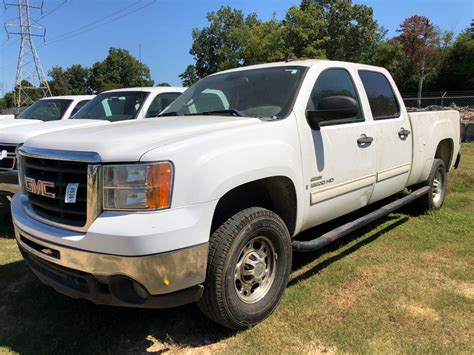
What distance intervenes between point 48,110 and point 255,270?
772 centimetres

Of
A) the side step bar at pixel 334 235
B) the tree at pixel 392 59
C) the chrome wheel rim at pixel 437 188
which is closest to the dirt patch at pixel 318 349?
the side step bar at pixel 334 235

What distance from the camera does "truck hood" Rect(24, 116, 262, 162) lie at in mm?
2584

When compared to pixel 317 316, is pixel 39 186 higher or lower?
higher

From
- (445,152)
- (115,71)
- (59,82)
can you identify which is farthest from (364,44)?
(59,82)

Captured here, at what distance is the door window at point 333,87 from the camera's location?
12.4 ft

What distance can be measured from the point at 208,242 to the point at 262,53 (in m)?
40.7

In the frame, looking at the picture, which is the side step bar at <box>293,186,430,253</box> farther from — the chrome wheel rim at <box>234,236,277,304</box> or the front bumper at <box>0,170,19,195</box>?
the front bumper at <box>0,170,19,195</box>

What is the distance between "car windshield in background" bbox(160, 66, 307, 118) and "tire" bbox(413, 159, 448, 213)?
295cm

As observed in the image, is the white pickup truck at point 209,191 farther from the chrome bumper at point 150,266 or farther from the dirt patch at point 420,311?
the dirt patch at point 420,311

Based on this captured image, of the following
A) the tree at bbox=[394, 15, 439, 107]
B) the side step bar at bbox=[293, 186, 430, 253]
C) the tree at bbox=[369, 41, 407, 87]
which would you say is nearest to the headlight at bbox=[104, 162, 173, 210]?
the side step bar at bbox=[293, 186, 430, 253]

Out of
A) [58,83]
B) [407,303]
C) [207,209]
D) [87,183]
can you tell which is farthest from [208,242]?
[58,83]

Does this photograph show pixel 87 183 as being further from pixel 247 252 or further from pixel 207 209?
pixel 247 252

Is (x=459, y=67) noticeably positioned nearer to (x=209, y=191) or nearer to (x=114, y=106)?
(x=114, y=106)

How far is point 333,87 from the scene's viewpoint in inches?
161
